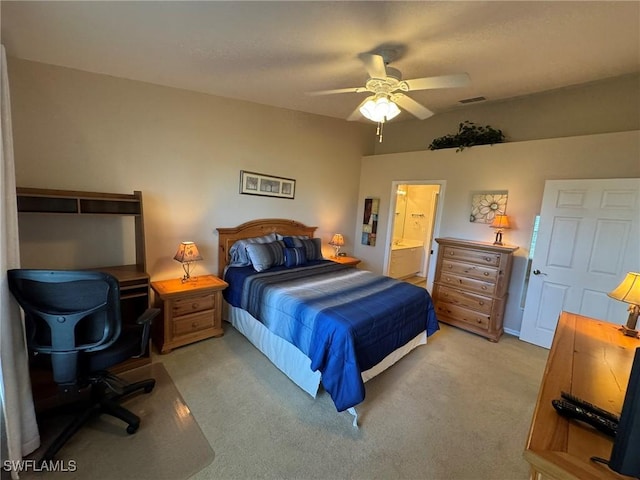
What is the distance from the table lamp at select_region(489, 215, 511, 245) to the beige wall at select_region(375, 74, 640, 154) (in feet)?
3.60

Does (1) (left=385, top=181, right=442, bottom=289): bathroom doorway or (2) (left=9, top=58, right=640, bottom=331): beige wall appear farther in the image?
(1) (left=385, top=181, right=442, bottom=289): bathroom doorway

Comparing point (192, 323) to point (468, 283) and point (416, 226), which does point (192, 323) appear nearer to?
point (468, 283)

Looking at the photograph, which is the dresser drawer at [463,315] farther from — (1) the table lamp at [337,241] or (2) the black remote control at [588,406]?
(2) the black remote control at [588,406]

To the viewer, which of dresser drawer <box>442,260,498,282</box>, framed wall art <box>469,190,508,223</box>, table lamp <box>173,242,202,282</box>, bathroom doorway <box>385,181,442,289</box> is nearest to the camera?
table lamp <box>173,242,202,282</box>

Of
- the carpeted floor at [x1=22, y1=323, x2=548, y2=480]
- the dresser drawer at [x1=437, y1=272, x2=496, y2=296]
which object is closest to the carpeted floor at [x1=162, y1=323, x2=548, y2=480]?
the carpeted floor at [x1=22, y1=323, x2=548, y2=480]

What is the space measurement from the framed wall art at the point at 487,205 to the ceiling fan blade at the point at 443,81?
226 centimetres

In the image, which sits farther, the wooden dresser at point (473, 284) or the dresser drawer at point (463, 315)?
the dresser drawer at point (463, 315)

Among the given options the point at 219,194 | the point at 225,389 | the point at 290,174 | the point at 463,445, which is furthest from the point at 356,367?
the point at 290,174

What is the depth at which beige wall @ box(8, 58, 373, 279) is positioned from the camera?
7.79 feet

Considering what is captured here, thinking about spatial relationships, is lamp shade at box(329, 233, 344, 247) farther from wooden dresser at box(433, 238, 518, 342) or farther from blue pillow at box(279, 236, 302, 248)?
wooden dresser at box(433, 238, 518, 342)

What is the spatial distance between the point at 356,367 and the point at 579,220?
2975 mm

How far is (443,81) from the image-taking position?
192 cm

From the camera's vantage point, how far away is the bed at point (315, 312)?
2047 mm

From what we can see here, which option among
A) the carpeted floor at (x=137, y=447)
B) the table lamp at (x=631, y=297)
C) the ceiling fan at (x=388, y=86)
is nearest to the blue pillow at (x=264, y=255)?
the carpeted floor at (x=137, y=447)
